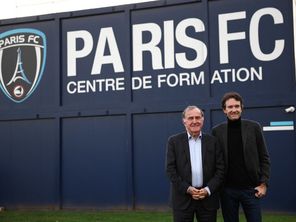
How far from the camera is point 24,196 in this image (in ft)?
26.9

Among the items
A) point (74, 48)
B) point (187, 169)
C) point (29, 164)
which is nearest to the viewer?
point (187, 169)

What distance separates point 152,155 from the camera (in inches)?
298

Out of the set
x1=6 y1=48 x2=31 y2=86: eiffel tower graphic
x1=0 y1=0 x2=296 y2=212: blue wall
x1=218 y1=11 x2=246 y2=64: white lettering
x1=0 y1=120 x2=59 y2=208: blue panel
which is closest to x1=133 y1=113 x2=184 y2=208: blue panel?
x1=0 y1=0 x2=296 y2=212: blue wall

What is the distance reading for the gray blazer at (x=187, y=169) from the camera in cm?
371

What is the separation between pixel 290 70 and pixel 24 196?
15.7 ft

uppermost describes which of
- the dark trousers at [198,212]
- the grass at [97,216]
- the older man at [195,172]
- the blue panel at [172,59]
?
the blue panel at [172,59]

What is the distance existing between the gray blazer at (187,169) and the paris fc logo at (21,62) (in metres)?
5.01

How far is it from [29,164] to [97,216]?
69.1 inches

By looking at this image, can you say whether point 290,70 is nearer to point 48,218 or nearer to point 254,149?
point 254,149

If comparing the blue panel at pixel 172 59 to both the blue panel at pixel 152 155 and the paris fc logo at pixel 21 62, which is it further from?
the paris fc logo at pixel 21 62

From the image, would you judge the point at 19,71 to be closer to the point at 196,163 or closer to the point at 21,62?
the point at 21,62

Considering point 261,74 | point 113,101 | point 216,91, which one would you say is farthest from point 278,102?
point 113,101

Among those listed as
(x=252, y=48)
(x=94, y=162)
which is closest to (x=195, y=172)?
(x=252, y=48)

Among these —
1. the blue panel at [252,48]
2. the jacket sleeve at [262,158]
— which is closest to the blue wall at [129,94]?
the blue panel at [252,48]
